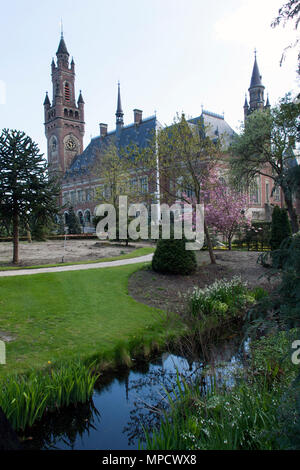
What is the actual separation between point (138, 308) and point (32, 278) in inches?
136

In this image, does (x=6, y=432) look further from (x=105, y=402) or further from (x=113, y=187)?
(x=113, y=187)

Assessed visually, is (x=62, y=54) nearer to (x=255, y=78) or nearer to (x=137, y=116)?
(x=137, y=116)

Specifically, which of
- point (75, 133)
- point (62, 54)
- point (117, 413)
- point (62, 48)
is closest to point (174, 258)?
point (117, 413)

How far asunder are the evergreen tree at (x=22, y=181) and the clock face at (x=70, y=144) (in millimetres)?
45970

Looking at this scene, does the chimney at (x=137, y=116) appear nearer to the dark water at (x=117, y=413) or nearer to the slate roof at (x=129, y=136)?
the slate roof at (x=129, y=136)

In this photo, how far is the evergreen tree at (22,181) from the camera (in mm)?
11625

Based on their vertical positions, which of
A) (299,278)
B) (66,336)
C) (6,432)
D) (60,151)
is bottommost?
(66,336)

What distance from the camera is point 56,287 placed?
8.30m

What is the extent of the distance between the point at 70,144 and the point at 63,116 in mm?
4718

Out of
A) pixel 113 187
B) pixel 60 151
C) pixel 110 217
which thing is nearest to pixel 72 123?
pixel 60 151

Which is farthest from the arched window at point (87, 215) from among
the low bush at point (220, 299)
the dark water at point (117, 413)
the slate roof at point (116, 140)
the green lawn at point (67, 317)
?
the dark water at point (117, 413)

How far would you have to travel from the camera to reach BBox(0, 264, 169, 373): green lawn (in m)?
4.93

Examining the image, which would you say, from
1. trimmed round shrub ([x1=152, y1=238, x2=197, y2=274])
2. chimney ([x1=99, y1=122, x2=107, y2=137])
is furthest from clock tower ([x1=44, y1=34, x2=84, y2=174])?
trimmed round shrub ([x1=152, y1=238, x2=197, y2=274])

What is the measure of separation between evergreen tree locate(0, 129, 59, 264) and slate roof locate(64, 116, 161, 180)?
23571 mm
